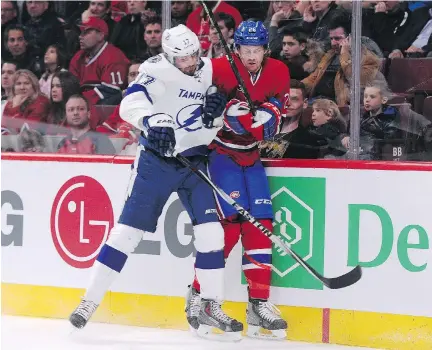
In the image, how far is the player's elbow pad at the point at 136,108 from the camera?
4148 mm

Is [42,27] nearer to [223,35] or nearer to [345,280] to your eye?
[223,35]

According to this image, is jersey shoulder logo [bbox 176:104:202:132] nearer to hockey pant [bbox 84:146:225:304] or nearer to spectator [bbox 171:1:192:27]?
hockey pant [bbox 84:146:225:304]

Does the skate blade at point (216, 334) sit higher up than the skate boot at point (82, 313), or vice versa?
the skate boot at point (82, 313)

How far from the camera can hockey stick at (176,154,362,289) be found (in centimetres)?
414

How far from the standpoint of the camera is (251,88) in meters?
4.27

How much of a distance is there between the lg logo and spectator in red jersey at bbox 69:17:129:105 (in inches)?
15.6

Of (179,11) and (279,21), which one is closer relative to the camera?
(279,21)

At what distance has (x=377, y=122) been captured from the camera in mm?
4289

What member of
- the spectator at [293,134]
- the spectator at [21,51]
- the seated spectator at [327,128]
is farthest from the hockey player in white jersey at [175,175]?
the spectator at [21,51]

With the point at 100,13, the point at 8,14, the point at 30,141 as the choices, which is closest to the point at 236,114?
the point at 100,13

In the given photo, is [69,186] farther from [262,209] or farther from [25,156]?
[262,209]

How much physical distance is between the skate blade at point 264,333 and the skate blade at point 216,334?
0.08 metres

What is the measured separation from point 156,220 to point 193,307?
37 cm

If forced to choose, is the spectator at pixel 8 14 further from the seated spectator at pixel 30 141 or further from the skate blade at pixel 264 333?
the skate blade at pixel 264 333
